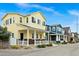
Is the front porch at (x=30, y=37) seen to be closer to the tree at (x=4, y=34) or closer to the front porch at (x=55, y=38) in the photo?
the front porch at (x=55, y=38)

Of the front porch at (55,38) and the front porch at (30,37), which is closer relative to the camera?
the front porch at (55,38)

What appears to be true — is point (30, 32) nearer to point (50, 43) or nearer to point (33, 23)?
point (33, 23)

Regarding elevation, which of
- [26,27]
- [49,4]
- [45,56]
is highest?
[49,4]

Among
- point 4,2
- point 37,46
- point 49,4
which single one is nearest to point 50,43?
point 37,46

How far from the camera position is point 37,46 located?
876 inches

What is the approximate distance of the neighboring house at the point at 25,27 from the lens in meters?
21.7

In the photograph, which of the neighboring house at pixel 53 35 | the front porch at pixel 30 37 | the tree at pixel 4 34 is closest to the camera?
the tree at pixel 4 34

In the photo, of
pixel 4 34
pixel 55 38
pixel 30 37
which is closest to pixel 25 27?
pixel 30 37

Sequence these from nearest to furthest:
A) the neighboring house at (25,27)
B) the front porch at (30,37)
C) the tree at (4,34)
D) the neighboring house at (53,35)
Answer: the tree at (4,34)
the neighboring house at (25,27)
the neighboring house at (53,35)
the front porch at (30,37)

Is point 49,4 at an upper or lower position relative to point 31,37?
upper

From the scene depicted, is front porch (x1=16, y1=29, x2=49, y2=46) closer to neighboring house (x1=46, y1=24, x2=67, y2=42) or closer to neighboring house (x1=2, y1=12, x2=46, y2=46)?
neighboring house (x1=2, y1=12, x2=46, y2=46)

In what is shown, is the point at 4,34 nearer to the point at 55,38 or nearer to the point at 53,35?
the point at 53,35

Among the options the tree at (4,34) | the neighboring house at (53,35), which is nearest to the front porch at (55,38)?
the neighboring house at (53,35)

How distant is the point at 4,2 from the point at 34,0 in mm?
1888
